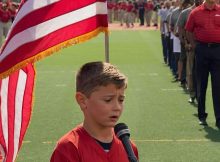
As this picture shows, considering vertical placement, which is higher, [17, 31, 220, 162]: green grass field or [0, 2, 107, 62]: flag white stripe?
[0, 2, 107, 62]: flag white stripe

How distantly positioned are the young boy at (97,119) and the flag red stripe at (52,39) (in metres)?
1.30

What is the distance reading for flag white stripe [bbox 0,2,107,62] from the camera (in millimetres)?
4484

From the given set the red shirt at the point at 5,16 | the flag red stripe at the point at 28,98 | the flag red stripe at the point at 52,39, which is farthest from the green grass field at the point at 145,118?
the red shirt at the point at 5,16

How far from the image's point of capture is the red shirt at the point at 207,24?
9.90 m

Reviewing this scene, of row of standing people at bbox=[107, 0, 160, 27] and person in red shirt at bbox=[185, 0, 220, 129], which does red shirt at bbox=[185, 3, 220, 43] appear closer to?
person in red shirt at bbox=[185, 0, 220, 129]

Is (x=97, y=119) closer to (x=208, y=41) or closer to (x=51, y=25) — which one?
(x=51, y=25)

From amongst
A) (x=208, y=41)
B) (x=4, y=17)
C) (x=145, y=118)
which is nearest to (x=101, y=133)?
(x=208, y=41)

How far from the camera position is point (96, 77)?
10.3ft

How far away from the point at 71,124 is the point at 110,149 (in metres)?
7.34

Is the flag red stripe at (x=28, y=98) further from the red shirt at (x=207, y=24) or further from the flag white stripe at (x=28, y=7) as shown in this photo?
the red shirt at (x=207, y=24)

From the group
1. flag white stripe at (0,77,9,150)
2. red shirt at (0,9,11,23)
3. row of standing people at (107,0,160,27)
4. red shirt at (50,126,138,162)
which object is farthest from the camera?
row of standing people at (107,0,160,27)

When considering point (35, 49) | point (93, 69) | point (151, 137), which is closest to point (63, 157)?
point (93, 69)

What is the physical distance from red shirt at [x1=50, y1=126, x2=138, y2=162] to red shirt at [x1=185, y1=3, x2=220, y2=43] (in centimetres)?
689

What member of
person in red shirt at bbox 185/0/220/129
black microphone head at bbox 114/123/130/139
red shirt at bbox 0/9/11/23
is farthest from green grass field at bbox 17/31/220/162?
red shirt at bbox 0/9/11/23
